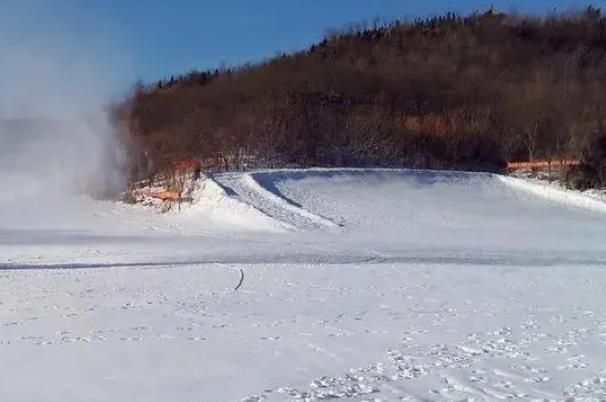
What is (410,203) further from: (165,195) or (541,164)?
(541,164)

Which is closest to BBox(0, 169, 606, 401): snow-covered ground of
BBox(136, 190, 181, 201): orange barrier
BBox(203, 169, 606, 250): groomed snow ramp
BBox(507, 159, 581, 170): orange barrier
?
BBox(203, 169, 606, 250): groomed snow ramp

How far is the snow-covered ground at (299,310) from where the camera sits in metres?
7.32

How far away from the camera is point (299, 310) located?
1119 cm

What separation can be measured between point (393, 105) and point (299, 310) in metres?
47.1

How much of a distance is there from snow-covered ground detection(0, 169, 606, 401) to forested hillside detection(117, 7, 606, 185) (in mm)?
12101

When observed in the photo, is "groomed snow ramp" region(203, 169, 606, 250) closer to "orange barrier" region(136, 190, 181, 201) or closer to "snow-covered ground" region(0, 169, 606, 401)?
"snow-covered ground" region(0, 169, 606, 401)

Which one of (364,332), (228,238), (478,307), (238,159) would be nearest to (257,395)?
(364,332)

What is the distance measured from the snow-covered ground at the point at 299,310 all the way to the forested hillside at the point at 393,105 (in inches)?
476

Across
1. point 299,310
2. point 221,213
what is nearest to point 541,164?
point 221,213

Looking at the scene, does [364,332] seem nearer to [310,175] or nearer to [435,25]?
[310,175]

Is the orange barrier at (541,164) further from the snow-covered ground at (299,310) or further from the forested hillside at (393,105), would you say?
the snow-covered ground at (299,310)

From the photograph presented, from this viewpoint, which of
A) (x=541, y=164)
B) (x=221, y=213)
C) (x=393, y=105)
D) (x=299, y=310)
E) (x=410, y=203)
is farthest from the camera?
(x=393, y=105)

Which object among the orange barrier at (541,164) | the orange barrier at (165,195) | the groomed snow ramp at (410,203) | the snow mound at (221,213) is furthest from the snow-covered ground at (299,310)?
the orange barrier at (541,164)

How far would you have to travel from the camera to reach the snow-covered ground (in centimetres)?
732
